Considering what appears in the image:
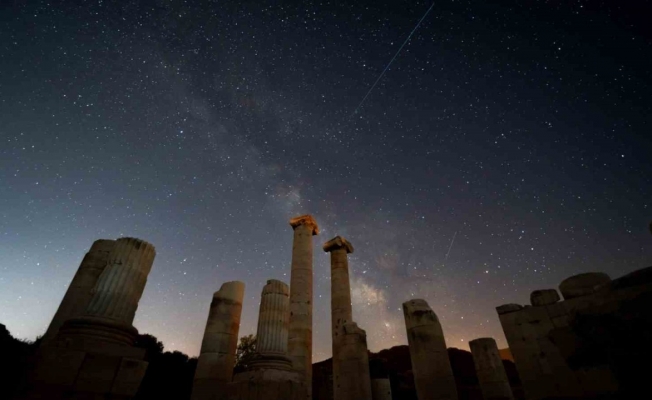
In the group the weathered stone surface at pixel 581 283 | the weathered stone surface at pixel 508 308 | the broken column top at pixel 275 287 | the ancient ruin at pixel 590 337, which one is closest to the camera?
the ancient ruin at pixel 590 337

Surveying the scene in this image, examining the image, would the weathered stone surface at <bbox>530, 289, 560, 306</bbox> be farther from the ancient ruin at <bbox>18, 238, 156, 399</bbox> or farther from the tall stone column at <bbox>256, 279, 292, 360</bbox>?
the ancient ruin at <bbox>18, 238, 156, 399</bbox>

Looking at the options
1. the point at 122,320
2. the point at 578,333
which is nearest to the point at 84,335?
the point at 122,320

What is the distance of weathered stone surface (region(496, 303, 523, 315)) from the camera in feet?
28.7

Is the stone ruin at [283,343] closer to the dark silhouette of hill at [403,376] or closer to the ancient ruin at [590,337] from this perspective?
the ancient ruin at [590,337]

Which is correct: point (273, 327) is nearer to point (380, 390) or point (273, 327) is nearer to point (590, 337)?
point (590, 337)

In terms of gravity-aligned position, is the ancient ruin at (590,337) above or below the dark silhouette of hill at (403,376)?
A: below

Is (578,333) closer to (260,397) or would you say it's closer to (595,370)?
(595,370)

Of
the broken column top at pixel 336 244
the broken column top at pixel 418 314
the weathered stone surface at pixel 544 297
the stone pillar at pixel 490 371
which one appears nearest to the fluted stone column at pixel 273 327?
the broken column top at pixel 418 314

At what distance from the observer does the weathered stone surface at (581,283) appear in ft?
22.7

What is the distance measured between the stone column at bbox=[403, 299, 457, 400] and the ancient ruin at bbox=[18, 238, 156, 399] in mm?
10036

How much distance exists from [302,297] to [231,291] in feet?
18.3

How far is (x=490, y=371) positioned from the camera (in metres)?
17.6

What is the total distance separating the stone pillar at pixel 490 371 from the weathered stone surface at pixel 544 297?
12.2 meters

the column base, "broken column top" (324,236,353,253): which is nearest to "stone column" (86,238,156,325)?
the column base
